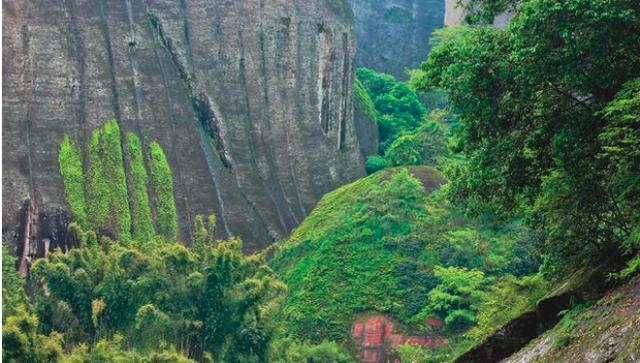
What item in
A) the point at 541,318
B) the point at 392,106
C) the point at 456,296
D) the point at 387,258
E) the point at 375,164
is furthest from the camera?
the point at 392,106

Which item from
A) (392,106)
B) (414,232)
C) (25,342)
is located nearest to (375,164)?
(392,106)

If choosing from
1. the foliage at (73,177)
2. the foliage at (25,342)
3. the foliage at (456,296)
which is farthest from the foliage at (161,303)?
the foliage at (73,177)

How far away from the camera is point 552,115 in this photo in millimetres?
14086

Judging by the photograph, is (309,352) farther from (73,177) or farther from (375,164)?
(375,164)

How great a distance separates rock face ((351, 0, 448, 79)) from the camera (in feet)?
206

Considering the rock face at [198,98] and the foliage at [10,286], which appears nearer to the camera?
the foliage at [10,286]

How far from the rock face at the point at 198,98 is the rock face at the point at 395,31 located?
17606 millimetres

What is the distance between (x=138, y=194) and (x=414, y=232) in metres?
9.68

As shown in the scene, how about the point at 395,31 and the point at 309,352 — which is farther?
the point at 395,31

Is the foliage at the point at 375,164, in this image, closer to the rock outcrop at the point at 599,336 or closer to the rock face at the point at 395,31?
the rock face at the point at 395,31

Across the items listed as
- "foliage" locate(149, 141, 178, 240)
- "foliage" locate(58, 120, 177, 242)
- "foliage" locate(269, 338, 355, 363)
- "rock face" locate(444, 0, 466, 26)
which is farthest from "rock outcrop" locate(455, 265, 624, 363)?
"rock face" locate(444, 0, 466, 26)

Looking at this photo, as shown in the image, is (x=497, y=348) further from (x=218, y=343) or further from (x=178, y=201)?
(x=178, y=201)

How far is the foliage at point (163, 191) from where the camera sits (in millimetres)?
37469

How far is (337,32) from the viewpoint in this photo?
4441 centimetres
